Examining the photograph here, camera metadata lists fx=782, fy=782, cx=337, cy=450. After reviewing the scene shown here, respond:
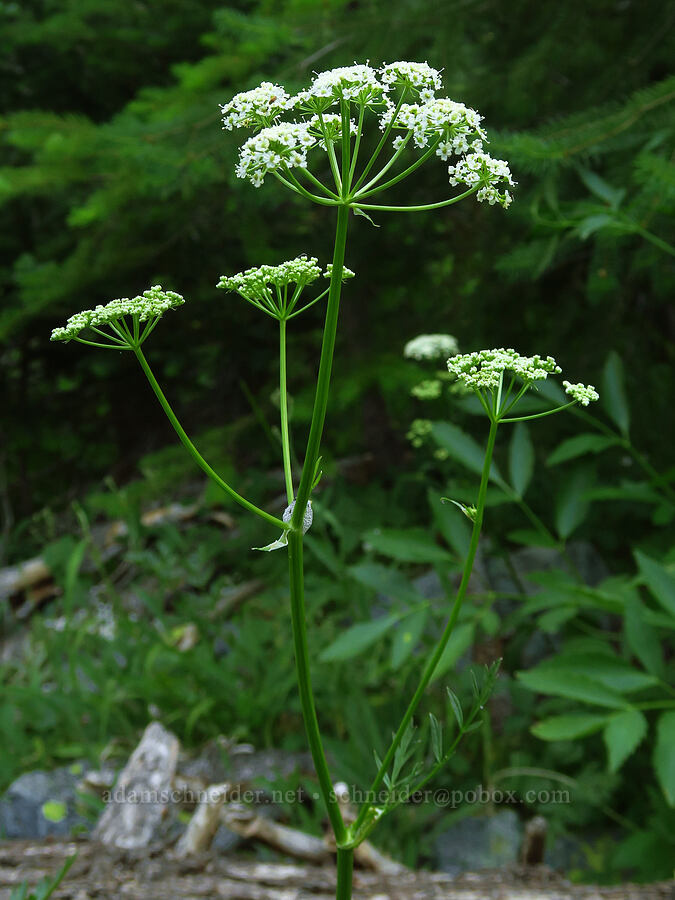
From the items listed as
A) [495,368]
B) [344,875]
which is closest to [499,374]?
[495,368]

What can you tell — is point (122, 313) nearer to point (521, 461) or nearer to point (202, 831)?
point (202, 831)

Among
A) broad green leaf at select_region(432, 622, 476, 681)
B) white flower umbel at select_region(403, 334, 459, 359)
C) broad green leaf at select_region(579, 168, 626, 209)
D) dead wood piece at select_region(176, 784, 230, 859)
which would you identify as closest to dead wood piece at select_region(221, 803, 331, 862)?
dead wood piece at select_region(176, 784, 230, 859)

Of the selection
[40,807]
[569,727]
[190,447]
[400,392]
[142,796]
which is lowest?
[40,807]

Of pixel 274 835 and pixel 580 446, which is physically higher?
pixel 580 446

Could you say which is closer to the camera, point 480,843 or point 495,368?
point 495,368

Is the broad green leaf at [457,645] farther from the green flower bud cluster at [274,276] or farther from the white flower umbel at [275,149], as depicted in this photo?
the white flower umbel at [275,149]

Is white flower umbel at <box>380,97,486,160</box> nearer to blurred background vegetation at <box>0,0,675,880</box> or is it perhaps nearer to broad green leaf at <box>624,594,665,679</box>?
blurred background vegetation at <box>0,0,675,880</box>

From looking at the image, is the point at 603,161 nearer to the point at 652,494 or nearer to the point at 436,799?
the point at 652,494

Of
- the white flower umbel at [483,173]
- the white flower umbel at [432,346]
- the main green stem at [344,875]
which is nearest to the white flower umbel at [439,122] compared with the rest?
the white flower umbel at [483,173]
